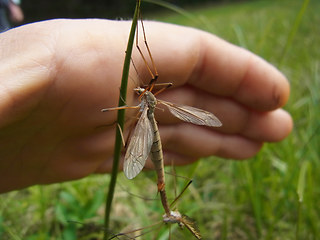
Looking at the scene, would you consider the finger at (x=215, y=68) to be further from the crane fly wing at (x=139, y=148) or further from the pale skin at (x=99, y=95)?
the crane fly wing at (x=139, y=148)

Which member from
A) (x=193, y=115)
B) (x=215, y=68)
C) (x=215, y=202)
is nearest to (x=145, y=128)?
(x=193, y=115)

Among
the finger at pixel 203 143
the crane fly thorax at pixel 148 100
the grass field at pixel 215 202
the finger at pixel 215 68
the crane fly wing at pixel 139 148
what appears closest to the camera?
the crane fly wing at pixel 139 148

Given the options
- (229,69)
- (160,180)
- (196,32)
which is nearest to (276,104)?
(229,69)

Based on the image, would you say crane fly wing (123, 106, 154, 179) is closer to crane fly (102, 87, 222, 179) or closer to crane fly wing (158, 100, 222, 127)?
crane fly (102, 87, 222, 179)

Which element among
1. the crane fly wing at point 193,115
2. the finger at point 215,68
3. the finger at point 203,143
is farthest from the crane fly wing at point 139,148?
the finger at point 203,143

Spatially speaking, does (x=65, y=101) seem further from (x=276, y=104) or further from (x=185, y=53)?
(x=276, y=104)

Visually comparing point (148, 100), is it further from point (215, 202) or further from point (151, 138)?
point (215, 202)

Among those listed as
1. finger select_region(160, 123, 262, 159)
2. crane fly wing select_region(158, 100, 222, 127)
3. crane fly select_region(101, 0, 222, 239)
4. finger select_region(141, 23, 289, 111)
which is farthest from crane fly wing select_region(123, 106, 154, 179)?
finger select_region(160, 123, 262, 159)
